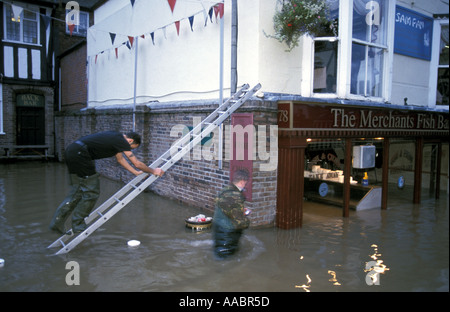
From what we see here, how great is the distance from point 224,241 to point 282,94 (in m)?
3.28

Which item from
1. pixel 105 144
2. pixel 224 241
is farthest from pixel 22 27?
pixel 224 241

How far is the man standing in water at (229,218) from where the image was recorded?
533cm

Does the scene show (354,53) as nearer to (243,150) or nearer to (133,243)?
(243,150)

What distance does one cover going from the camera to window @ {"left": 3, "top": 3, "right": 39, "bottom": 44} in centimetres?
1709

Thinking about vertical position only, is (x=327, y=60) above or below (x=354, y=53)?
below

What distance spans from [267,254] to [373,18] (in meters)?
6.16

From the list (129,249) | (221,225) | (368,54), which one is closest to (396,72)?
(368,54)

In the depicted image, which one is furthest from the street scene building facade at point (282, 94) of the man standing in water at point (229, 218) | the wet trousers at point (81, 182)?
the wet trousers at point (81, 182)

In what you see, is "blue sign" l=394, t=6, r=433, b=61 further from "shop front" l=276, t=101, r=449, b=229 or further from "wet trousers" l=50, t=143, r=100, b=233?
→ "wet trousers" l=50, t=143, r=100, b=233

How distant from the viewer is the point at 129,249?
6.12 meters

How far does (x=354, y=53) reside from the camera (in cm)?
834

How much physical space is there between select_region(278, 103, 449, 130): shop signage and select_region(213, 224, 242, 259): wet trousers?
2567mm

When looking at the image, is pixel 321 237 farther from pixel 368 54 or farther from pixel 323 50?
pixel 368 54

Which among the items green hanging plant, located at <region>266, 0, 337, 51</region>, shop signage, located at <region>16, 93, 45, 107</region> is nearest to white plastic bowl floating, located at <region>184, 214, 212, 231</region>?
green hanging plant, located at <region>266, 0, 337, 51</region>
